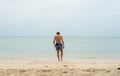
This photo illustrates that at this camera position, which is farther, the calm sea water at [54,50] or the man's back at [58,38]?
the calm sea water at [54,50]

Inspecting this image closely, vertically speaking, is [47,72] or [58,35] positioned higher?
[58,35]

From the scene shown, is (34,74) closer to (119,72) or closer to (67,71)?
(67,71)

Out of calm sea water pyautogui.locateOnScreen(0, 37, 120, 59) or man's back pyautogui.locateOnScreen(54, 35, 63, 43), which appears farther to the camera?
calm sea water pyautogui.locateOnScreen(0, 37, 120, 59)

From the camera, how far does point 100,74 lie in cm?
929

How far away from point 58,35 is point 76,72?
170 inches

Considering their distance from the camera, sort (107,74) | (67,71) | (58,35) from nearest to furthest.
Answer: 1. (107,74)
2. (67,71)
3. (58,35)

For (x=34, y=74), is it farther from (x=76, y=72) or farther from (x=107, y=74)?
(x=107, y=74)

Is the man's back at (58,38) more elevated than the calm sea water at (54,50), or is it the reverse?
the man's back at (58,38)

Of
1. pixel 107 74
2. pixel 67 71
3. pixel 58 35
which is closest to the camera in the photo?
pixel 107 74

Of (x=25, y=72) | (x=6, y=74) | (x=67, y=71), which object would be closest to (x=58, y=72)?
(x=67, y=71)

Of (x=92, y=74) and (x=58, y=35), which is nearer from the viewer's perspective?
(x=92, y=74)

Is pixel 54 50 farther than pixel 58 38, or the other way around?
pixel 54 50

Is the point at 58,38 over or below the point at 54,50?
over

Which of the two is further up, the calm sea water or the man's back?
the man's back
